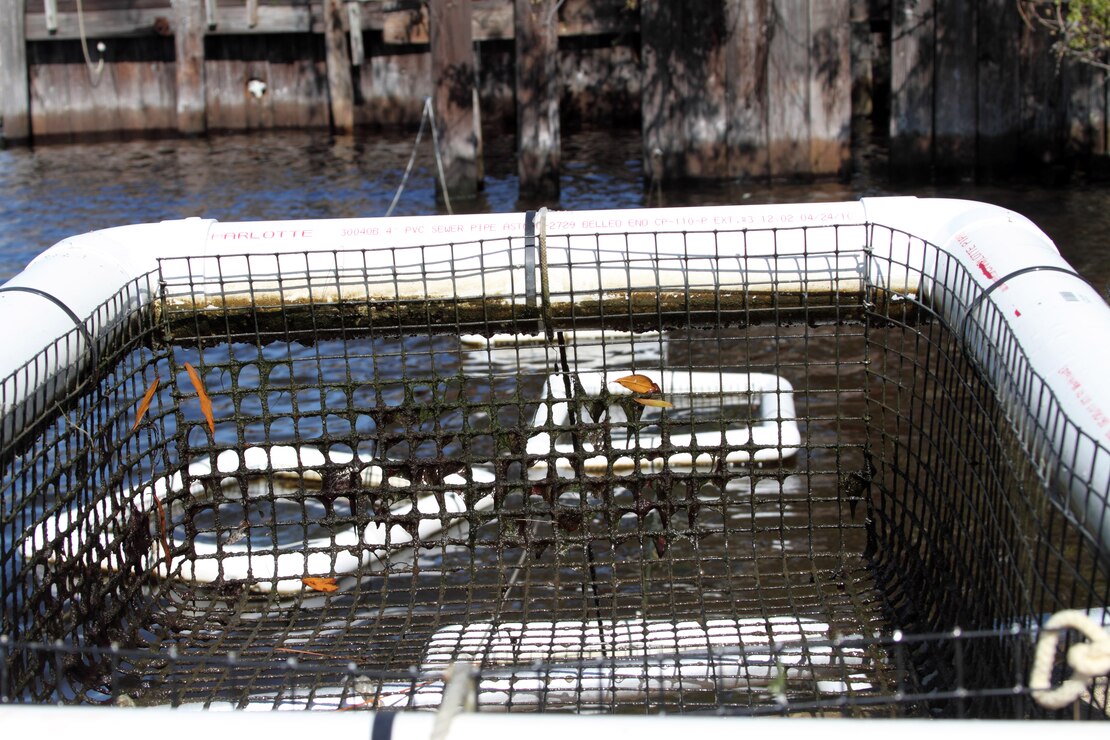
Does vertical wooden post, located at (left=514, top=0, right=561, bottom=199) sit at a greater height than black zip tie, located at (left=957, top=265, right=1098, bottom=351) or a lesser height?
greater

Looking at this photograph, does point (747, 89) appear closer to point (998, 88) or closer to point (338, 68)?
point (998, 88)

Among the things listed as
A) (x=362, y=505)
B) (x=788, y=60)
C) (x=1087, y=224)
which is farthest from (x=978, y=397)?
(x=788, y=60)

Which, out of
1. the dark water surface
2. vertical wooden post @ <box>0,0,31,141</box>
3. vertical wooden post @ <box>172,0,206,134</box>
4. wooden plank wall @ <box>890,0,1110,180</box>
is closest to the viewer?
the dark water surface

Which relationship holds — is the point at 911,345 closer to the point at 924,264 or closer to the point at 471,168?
the point at 924,264

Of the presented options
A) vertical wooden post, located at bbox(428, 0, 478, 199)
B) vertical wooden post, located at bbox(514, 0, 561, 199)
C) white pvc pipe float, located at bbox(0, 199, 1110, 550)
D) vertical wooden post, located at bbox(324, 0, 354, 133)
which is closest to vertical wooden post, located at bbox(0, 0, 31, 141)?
vertical wooden post, located at bbox(324, 0, 354, 133)

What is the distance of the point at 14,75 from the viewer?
16.3 metres

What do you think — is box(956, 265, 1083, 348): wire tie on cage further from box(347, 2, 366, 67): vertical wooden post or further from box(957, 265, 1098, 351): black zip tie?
box(347, 2, 366, 67): vertical wooden post

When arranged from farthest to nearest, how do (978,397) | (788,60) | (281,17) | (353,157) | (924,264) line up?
(281,17)
(353,157)
(788,60)
(924,264)
(978,397)

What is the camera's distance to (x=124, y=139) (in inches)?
650

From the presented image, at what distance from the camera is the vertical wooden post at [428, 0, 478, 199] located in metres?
11.1

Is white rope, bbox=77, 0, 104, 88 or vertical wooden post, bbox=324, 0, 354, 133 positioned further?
white rope, bbox=77, 0, 104, 88

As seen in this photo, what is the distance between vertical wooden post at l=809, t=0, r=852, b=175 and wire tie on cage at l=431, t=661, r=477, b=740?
10.4 meters

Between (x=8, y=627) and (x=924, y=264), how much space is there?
103 inches

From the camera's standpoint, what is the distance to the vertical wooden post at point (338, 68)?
15.8 m
